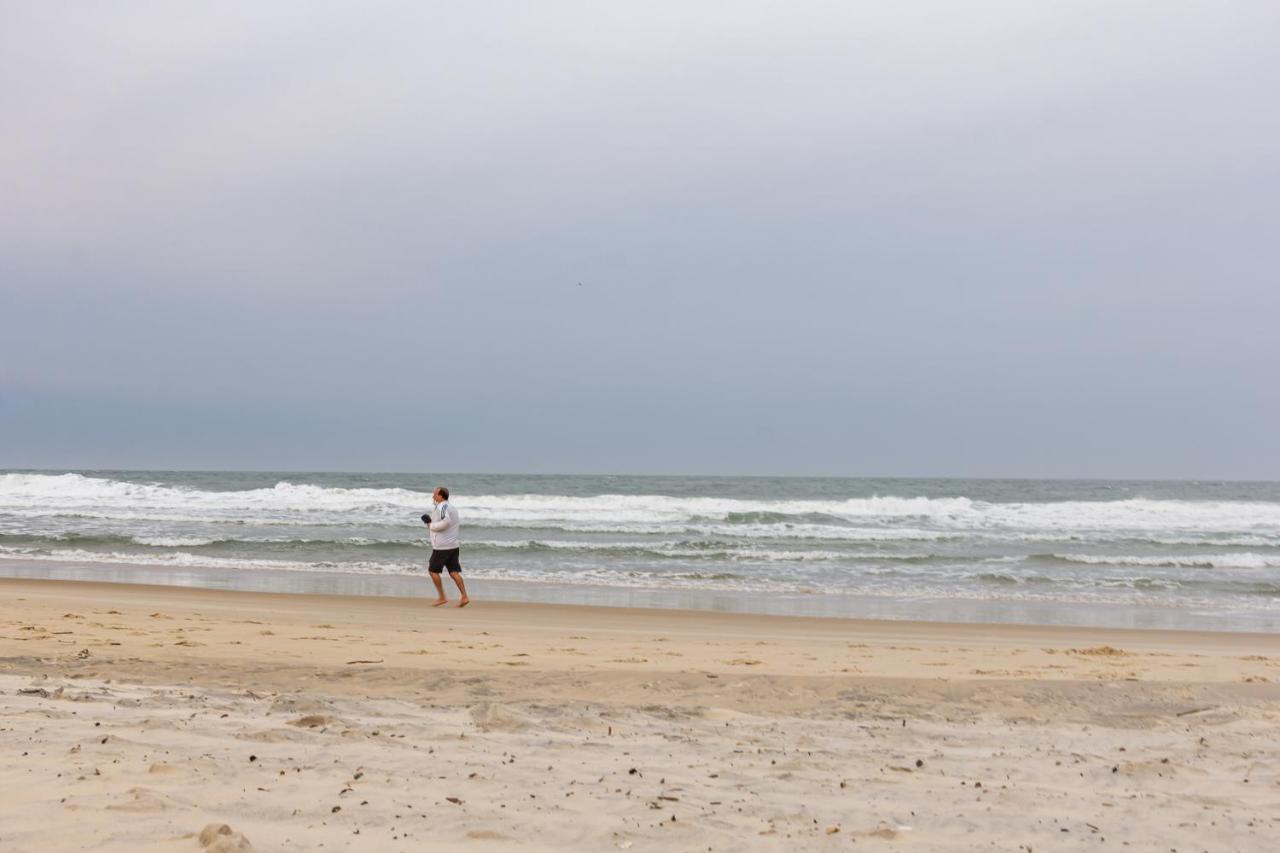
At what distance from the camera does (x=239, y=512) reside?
33562 mm

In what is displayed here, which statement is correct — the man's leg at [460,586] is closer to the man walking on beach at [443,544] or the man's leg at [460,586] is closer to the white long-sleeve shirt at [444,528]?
the man walking on beach at [443,544]

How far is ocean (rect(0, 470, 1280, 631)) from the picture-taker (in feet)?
53.1

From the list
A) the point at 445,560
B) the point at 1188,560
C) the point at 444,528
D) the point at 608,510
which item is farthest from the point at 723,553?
the point at 608,510

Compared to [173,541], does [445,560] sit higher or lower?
higher

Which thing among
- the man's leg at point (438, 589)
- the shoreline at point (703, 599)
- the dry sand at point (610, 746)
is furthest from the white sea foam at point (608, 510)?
the dry sand at point (610, 746)

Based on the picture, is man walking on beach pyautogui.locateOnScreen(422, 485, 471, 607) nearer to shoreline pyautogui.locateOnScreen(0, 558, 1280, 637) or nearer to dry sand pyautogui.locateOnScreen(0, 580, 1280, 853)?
shoreline pyautogui.locateOnScreen(0, 558, 1280, 637)

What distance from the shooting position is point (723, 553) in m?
22.7

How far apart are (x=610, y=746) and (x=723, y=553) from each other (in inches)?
691

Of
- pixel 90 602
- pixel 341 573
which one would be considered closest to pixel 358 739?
pixel 90 602

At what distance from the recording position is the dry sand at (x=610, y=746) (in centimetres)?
388

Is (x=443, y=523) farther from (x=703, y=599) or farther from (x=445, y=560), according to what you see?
(x=703, y=599)

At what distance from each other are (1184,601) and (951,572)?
440cm

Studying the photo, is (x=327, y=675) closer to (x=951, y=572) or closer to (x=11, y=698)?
(x=11, y=698)

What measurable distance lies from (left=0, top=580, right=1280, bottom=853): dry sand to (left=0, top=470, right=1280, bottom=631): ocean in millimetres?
5837
